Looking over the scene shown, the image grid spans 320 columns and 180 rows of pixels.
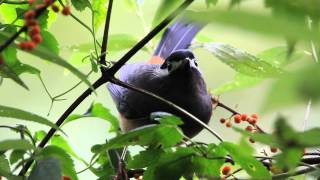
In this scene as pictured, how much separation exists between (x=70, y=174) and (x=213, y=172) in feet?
0.65

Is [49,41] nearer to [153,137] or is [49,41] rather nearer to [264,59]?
[153,137]

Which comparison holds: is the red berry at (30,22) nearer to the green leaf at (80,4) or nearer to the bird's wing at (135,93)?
the green leaf at (80,4)

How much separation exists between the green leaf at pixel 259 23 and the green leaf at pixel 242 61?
1.83 feet

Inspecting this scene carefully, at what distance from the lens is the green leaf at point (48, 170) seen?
0.51 m

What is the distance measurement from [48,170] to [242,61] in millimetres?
401

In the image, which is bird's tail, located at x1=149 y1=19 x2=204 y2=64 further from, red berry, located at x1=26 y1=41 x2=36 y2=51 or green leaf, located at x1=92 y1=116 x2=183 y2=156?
red berry, located at x1=26 y1=41 x2=36 y2=51

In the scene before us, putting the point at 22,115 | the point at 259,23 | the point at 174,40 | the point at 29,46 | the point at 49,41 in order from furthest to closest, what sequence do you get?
the point at 174,40, the point at 49,41, the point at 22,115, the point at 29,46, the point at 259,23

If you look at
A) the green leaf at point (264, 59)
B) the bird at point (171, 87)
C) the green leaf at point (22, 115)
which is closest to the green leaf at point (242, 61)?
the green leaf at point (264, 59)

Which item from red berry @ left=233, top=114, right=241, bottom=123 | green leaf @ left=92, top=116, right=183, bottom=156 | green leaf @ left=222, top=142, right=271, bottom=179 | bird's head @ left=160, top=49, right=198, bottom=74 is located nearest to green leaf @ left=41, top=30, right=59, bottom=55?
green leaf @ left=92, top=116, right=183, bottom=156

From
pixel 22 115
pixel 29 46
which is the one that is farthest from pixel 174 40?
pixel 29 46

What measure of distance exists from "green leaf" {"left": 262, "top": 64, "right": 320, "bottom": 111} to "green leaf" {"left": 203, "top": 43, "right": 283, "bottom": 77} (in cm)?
55

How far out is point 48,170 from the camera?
514mm

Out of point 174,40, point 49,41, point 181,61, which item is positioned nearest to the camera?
point 49,41

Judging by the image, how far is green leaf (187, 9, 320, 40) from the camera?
0.69 ft
